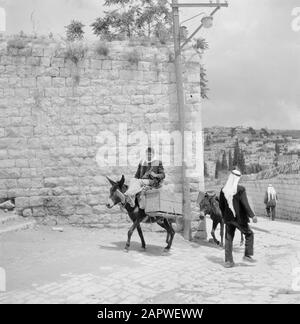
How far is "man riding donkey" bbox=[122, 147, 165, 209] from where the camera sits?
30.6 ft

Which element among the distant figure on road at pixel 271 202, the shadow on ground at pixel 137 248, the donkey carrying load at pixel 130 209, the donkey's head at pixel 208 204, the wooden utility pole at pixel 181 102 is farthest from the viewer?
the distant figure on road at pixel 271 202

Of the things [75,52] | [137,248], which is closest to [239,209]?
[137,248]

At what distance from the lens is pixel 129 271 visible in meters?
7.84

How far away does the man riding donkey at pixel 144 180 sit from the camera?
30.6ft

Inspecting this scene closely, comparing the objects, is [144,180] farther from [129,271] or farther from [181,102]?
[181,102]

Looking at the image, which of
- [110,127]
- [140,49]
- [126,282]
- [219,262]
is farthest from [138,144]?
[126,282]

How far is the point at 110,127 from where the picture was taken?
1169 centimetres

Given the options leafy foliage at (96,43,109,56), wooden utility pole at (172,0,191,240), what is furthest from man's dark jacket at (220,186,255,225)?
leafy foliage at (96,43,109,56)

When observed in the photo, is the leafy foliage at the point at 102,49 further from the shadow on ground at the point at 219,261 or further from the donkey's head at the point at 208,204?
the shadow on ground at the point at 219,261

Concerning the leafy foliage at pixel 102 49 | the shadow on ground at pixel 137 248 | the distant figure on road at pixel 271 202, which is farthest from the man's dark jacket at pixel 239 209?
the distant figure on road at pixel 271 202

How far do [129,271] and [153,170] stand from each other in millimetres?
2471

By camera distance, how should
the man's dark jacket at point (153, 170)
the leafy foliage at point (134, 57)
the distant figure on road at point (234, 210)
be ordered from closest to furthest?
the distant figure on road at point (234, 210) → the man's dark jacket at point (153, 170) → the leafy foliage at point (134, 57)
